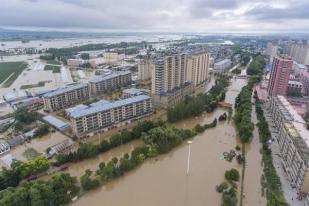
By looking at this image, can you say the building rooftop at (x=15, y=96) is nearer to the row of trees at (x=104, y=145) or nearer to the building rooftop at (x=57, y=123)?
the building rooftop at (x=57, y=123)

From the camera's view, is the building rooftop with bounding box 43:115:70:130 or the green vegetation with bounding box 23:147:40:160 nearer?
the green vegetation with bounding box 23:147:40:160

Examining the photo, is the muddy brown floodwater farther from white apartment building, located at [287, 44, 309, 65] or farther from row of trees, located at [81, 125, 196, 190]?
white apartment building, located at [287, 44, 309, 65]

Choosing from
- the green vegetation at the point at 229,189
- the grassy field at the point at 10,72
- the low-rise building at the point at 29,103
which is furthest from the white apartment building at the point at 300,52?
the grassy field at the point at 10,72

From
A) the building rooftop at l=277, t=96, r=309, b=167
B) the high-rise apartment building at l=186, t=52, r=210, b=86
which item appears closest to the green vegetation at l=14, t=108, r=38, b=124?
the high-rise apartment building at l=186, t=52, r=210, b=86

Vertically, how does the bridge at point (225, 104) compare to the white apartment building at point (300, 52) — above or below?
below

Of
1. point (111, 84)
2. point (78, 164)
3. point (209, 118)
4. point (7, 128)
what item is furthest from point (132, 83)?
point (78, 164)

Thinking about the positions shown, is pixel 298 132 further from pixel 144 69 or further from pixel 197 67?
pixel 144 69

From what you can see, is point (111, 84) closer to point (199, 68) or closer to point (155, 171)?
point (199, 68)

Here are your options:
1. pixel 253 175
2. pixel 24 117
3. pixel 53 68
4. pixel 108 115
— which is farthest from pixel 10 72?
pixel 253 175
